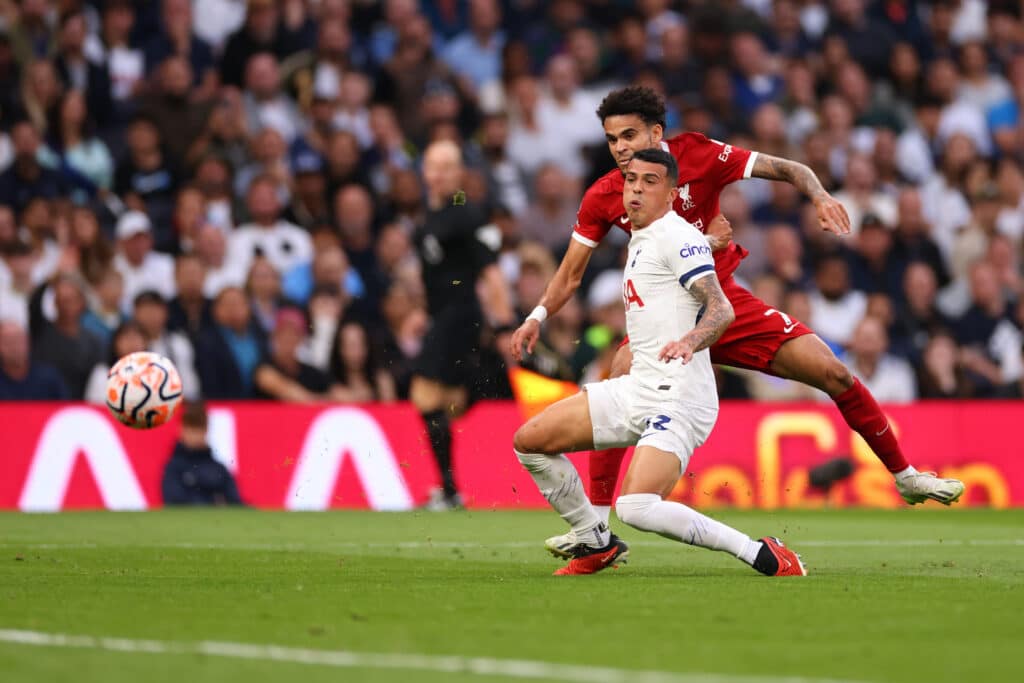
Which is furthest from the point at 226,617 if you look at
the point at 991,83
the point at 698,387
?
the point at 991,83

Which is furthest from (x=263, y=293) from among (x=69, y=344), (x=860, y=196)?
(x=860, y=196)

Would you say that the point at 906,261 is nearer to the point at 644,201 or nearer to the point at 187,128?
the point at 187,128

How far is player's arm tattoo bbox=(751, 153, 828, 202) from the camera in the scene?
902cm

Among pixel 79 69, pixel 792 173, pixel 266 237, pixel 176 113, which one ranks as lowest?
pixel 266 237

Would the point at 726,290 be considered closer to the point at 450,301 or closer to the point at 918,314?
the point at 450,301

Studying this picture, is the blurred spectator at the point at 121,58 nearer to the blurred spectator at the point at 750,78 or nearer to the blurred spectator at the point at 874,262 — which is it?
the blurred spectator at the point at 750,78

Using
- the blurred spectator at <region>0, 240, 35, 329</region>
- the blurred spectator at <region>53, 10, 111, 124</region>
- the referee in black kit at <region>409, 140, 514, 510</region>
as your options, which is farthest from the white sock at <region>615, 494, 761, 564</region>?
the blurred spectator at <region>53, 10, 111, 124</region>

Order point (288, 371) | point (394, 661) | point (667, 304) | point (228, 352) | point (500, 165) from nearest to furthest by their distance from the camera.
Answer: point (394, 661), point (667, 304), point (228, 352), point (288, 371), point (500, 165)

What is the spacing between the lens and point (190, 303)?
15445 millimetres

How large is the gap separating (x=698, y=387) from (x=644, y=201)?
3.04 feet

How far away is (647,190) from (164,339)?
25.0 feet

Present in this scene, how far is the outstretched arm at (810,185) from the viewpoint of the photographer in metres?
8.75

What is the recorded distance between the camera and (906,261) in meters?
18.0

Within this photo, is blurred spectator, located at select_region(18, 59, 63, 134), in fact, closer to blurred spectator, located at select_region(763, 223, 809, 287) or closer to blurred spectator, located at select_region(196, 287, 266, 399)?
blurred spectator, located at select_region(196, 287, 266, 399)
